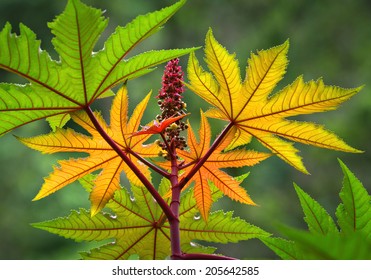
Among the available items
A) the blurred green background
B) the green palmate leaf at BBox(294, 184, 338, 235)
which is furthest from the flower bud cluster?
the blurred green background

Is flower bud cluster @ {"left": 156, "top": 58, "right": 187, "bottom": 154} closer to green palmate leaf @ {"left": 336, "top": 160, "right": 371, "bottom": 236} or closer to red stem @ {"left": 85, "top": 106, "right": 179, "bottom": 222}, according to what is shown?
red stem @ {"left": 85, "top": 106, "right": 179, "bottom": 222}

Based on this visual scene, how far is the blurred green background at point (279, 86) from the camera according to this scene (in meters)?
5.93

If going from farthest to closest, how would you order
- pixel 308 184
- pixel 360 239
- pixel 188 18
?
pixel 188 18, pixel 308 184, pixel 360 239

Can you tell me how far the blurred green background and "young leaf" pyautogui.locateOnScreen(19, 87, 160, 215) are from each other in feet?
14.7

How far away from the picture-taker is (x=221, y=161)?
55cm

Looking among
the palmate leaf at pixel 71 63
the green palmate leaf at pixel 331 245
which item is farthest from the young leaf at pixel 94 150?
the green palmate leaf at pixel 331 245

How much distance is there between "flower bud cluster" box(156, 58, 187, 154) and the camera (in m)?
0.52

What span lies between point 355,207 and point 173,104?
188 millimetres

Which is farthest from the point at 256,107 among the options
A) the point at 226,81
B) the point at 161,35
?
the point at 161,35

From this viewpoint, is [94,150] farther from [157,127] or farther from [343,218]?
[343,218]

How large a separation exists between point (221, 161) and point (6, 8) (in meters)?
7.58

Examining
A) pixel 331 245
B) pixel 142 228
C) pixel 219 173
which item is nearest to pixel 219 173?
pixel 219 173
